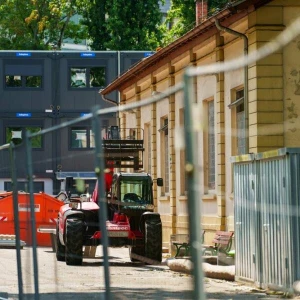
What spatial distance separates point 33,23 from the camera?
79250 millimetres

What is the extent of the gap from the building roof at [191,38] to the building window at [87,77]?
15.8 meters

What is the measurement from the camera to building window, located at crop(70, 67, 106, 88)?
61.9 m

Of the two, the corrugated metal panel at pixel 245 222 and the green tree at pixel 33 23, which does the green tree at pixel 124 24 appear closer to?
the green tree at pixel 33 23

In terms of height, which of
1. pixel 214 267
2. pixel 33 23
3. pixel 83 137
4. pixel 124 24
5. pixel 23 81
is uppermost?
pixel 33 23

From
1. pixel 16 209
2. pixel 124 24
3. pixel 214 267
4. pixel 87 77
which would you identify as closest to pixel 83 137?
pixel 16 209

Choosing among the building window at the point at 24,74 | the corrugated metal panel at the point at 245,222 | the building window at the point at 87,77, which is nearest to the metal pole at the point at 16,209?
the corrugated metal panel at the point at 245,222


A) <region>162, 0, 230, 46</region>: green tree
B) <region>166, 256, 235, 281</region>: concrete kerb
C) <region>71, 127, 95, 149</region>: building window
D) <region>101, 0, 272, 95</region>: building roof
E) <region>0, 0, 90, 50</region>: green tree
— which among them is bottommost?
<region>166, 256, 235, 281</region>: concrete kerb

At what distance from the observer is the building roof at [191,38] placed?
2664 cm

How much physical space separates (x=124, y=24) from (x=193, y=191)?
2570 inches

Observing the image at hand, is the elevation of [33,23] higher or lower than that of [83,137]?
higher

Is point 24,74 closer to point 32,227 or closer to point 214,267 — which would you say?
point 214,267

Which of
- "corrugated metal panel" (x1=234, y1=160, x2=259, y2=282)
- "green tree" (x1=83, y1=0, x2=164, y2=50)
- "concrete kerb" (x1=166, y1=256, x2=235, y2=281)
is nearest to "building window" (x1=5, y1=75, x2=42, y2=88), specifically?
"green tree" (x1=83, y1=0, x2=164, y2=50)

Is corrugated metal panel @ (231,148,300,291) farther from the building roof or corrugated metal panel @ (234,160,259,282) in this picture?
the building roof

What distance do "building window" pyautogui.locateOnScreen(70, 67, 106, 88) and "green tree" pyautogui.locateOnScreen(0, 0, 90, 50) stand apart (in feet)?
46.7
